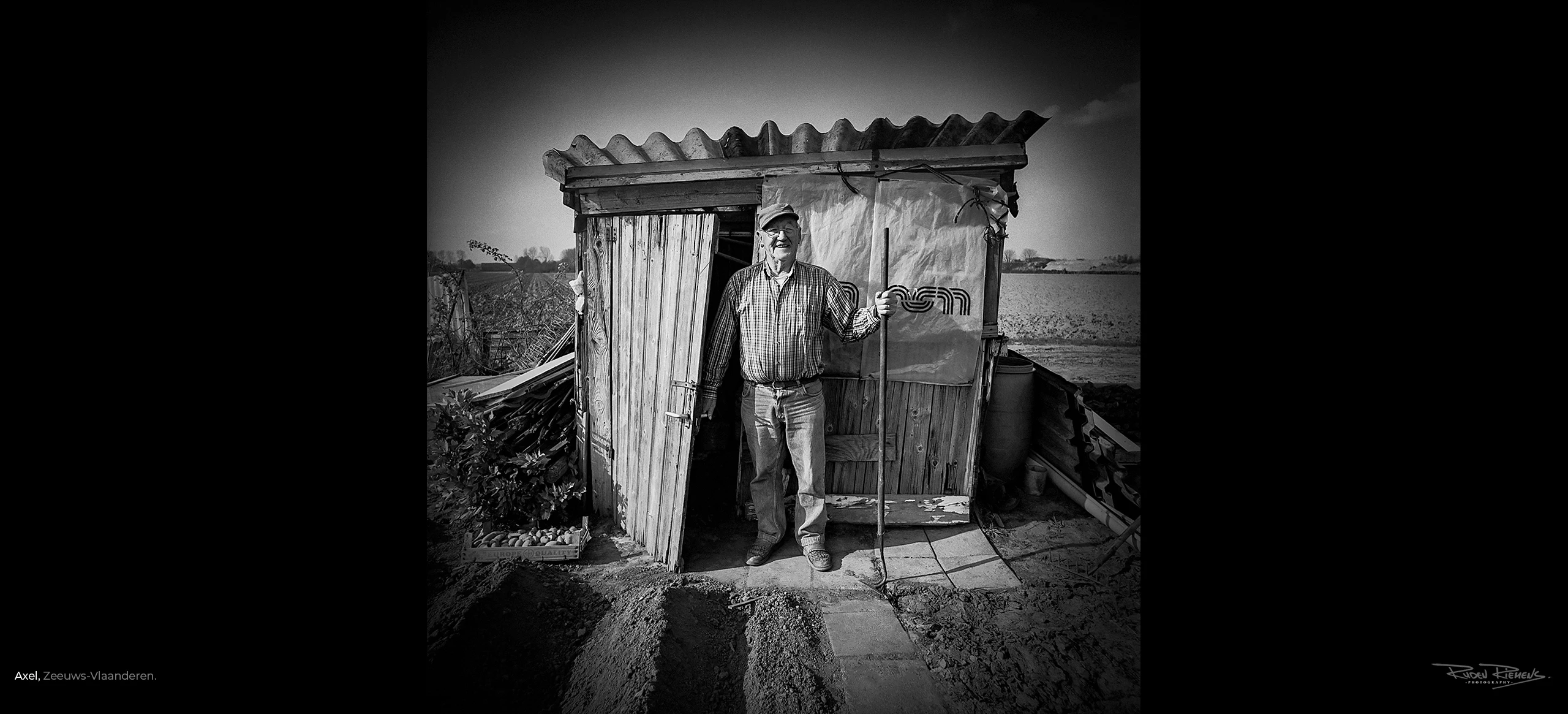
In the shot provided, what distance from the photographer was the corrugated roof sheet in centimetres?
280

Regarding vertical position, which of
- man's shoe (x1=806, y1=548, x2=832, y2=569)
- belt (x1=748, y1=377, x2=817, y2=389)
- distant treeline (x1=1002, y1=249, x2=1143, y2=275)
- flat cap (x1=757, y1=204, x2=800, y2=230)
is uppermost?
flat cap (x1=757, y1=204, x2=800, y2=230)

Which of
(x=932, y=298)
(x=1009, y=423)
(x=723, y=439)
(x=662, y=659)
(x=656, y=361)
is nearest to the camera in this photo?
(x=662, y=659)

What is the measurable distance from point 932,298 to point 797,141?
1.29 meters

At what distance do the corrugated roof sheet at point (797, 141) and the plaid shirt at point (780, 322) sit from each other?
0.76 meters

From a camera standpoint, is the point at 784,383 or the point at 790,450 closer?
the point at 784,383

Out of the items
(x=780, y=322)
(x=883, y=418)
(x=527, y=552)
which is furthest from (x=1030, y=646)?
(x=527, y=552)

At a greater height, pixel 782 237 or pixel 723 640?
pixel 782 237

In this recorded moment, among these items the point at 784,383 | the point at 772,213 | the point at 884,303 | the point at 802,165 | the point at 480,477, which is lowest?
the point at 480,477

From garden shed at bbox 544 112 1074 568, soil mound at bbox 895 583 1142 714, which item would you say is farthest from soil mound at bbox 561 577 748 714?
soil mound at bbox 895 583 1142 714

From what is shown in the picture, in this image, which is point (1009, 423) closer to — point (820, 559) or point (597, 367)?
point (820, 559)

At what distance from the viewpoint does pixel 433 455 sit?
318 cm

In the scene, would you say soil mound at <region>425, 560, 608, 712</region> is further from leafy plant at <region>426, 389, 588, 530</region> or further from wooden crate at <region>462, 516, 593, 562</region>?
leafy plant at <region>426, 389, 588, 530</region>
